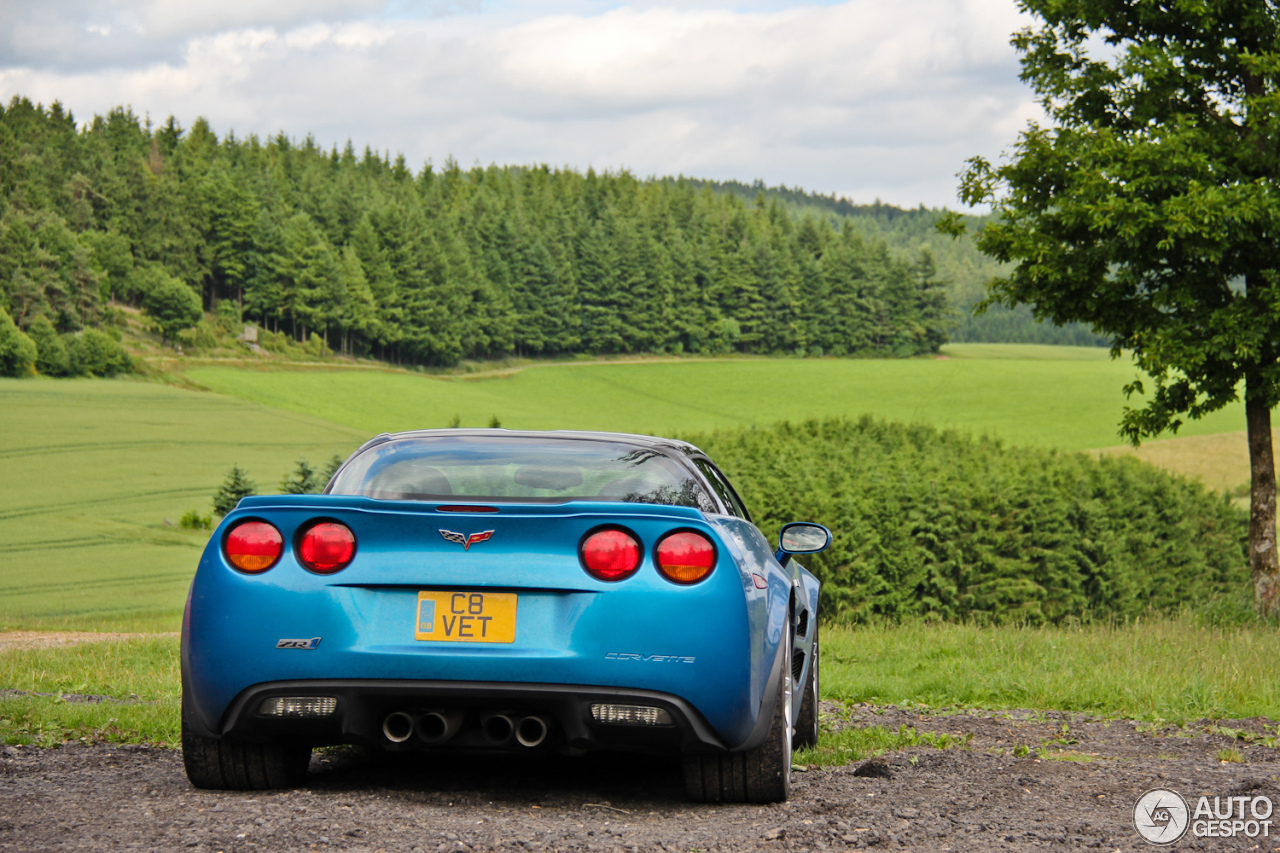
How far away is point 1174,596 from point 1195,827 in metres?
44.0

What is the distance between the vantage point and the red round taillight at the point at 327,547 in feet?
13.1

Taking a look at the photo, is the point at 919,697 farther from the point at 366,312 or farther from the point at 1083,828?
the point at 366,312

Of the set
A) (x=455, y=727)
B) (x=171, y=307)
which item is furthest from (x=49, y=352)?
(x=455, y=727)

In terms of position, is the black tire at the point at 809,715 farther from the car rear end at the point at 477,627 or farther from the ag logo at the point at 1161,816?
the car rear end at the point at 477,627

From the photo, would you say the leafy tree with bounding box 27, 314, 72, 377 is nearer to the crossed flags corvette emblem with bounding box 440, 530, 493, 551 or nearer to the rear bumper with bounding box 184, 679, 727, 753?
the rear bumper with bounding box 184, 679, 727, 753

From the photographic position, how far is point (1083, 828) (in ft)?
13.2

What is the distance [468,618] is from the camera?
3.93m

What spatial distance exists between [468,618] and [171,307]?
360ft

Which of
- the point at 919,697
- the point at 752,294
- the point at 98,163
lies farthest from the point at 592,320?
the point at 919,697

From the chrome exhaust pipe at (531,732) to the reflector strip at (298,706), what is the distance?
0.63 metres

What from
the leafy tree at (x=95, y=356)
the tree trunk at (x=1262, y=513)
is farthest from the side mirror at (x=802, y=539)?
the leafy tree at (x=95, y=356)

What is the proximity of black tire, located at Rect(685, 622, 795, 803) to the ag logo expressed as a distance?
1.24m

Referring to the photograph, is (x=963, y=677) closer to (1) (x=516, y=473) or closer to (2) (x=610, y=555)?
(1) (x=516, y=473)

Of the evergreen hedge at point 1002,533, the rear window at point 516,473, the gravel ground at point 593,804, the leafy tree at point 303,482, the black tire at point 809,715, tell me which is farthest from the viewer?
the evergreen hedge at point 1002,533
